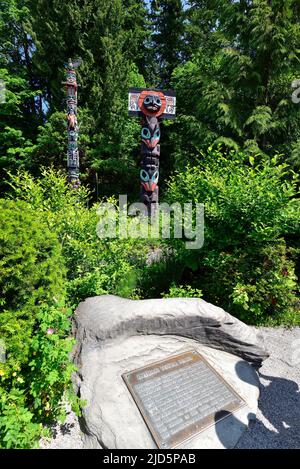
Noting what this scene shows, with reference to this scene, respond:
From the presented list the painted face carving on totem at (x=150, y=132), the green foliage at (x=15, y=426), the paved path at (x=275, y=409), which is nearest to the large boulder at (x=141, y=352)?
the paved path at (x=275, y=409)

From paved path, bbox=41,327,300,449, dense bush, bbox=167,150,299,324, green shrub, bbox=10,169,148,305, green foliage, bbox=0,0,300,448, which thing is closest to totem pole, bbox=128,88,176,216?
green foliage, bbox=0,0,300,448

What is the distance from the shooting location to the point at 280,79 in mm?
9328

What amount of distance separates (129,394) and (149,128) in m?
8.41

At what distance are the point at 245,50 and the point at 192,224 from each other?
8.34 meters

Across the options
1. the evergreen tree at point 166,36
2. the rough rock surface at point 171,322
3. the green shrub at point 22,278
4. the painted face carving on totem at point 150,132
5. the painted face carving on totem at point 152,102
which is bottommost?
the rough rock surface at point 171,322

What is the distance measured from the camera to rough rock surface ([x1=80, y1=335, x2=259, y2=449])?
2.02 m

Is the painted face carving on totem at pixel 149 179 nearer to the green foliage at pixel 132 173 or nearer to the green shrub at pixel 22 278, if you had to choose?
the green foliage at pixel 132 173

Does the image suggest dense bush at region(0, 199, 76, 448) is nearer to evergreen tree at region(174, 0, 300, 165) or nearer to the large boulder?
the large boulder

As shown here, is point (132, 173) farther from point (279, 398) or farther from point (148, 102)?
point (279, 398)

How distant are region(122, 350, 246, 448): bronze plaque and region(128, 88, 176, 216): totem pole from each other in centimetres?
664

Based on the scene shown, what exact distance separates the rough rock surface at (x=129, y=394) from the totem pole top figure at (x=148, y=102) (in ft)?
26.3

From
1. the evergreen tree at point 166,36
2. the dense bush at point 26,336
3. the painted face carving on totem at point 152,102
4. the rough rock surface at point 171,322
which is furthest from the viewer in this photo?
the evergreen tree at point 166,36

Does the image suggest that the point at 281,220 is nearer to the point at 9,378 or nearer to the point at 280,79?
the point at 9,378

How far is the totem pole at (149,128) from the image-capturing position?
899cm
